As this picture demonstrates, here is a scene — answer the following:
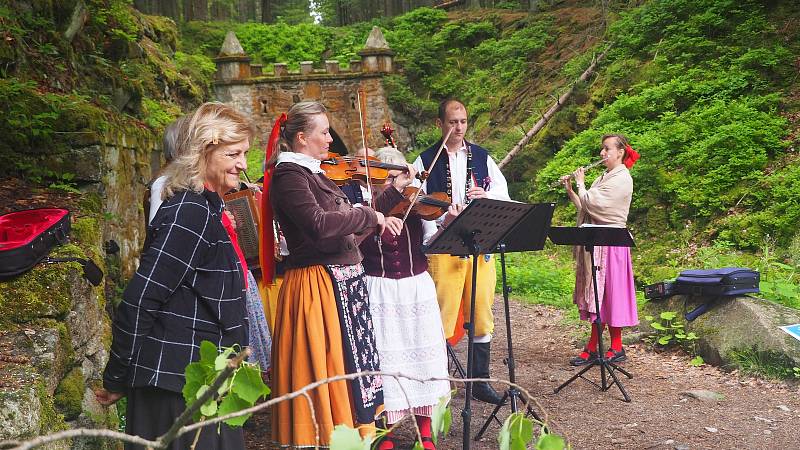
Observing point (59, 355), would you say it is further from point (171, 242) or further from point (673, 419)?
point (673, 419)

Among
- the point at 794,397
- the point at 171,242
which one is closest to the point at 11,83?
the point at 171,242

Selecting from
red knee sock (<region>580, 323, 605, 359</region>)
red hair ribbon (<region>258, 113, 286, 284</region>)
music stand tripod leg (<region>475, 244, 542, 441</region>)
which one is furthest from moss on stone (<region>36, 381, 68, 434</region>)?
red knee sock (<region>580, 323, 605, 359</region>)

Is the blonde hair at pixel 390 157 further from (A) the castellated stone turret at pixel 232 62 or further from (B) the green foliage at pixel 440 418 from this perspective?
(A) the castellated stone turret at pixel 232 62

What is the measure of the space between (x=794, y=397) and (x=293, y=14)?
30098mm

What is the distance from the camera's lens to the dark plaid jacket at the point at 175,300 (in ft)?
8.33

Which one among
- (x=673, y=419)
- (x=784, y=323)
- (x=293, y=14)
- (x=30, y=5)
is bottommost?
(x=673, y=419)

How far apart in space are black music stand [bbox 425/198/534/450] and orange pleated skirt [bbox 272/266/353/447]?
667 mm

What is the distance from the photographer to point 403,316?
4430mm

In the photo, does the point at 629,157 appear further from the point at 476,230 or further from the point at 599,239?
the point at 476,230

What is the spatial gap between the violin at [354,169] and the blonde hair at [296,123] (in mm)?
355

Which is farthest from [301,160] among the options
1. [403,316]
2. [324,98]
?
[324,98]

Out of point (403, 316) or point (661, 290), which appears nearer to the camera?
point (403, 316)

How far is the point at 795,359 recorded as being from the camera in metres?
5.73

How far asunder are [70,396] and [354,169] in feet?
6.57
